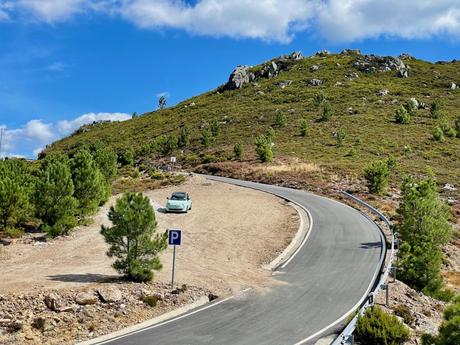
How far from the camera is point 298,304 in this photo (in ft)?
53.5

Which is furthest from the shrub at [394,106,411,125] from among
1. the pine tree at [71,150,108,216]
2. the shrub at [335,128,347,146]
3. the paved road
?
the pine tree at [71,150,108,216]

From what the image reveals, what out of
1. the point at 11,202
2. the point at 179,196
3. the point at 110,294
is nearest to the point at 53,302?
the point at 110,294

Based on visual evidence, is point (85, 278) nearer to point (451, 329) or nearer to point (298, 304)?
point (298, 304)

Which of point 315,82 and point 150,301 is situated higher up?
point 315,82

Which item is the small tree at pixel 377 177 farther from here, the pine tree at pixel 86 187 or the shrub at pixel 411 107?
the shrub at pixel 411 107

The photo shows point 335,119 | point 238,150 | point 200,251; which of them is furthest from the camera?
point 335,119

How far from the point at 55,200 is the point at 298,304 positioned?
16871mm

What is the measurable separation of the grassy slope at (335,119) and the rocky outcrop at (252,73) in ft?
15.0

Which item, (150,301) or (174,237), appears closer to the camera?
(150,301)

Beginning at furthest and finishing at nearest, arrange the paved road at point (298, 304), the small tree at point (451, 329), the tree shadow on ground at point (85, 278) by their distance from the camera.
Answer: the tree shadow on ground at point (85, 278), the paved road at point (298, 304), the small tree at point (451, 329)

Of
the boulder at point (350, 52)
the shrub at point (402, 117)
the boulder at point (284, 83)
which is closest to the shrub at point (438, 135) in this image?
the shrub at point (402, 117)

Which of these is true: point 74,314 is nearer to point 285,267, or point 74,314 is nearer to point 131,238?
point 131,238

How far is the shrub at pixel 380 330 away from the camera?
39.2 ft

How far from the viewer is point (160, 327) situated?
1413 cm
